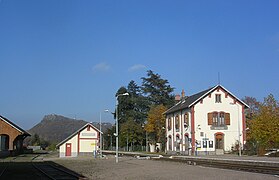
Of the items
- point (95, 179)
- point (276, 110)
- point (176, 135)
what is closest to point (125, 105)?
point (176, 135)

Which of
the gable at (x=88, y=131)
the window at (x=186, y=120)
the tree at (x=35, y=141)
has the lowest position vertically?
the tree at (x=35, y=141)

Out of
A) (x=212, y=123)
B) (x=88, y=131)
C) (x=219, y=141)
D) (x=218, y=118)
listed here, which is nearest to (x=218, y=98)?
(x=218, y=118)

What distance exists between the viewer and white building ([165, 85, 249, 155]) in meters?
59.7

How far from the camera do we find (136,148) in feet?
314

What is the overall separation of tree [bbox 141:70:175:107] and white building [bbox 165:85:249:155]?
37.2 meters

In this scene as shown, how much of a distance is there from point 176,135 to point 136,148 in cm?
3009

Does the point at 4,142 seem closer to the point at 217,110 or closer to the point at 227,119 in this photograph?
the point at 217,110

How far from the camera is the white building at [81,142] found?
65.9 metres

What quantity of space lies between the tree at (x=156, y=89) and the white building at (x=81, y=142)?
3635 centimetres

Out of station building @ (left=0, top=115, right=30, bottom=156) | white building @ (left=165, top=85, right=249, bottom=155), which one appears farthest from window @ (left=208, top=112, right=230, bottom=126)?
station building @ (left=0, top=115, right=30, bottom=156)

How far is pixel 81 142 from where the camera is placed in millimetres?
66812

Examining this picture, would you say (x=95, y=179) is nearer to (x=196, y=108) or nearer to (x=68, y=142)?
(x=196, y=108)

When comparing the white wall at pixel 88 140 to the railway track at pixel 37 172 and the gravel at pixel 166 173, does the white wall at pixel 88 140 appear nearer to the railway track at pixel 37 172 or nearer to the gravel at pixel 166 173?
the railway track at pixel 37 172

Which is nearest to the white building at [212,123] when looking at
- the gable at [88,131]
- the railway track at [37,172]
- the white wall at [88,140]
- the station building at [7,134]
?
the white wall at [88,140]
